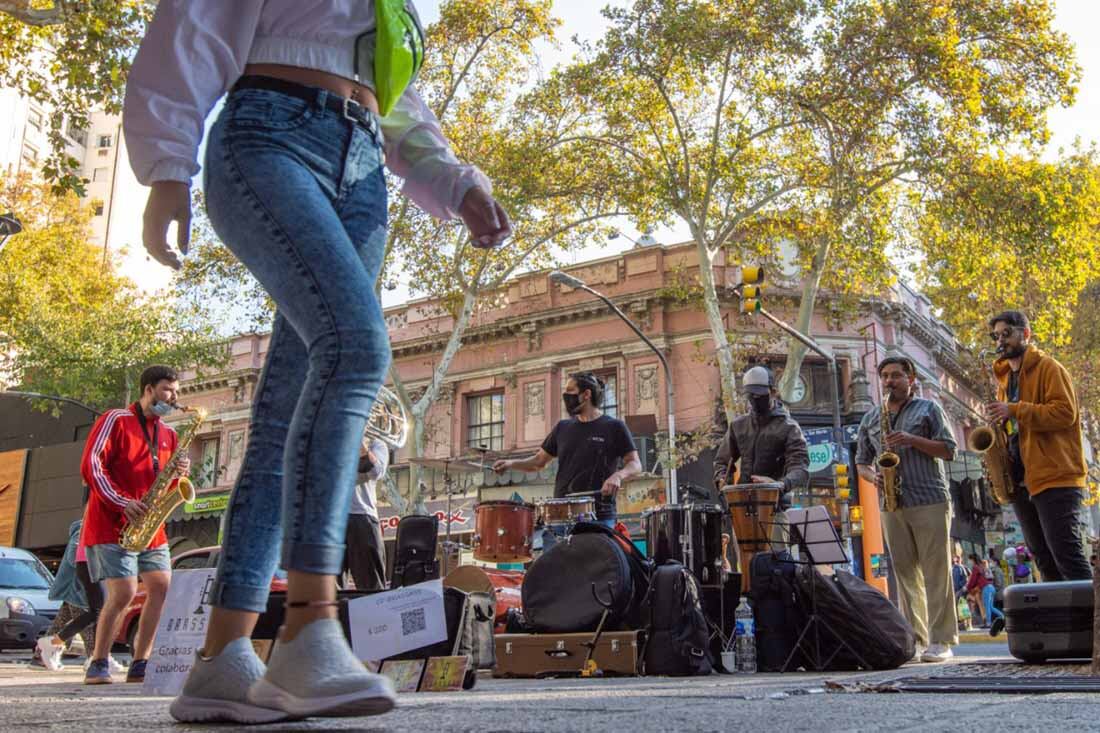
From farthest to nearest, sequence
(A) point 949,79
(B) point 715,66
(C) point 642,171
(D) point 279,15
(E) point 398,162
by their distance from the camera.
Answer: (C) point 642,171
(B) point 715,66
(A) point 949,79
(E) point 398,162
(D) point 279,15

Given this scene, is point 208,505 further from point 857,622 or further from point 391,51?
point 391,51

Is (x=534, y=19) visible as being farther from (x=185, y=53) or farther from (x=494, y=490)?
(x=185, y=53)

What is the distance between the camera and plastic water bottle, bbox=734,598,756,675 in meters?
6.32

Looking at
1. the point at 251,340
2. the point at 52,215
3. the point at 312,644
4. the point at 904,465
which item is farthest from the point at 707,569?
the point at 251,340

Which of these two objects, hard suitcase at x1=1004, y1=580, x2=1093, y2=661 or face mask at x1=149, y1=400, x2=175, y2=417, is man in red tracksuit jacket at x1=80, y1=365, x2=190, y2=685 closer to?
face mask at x1=149, y1=400, x2=175, y2=417

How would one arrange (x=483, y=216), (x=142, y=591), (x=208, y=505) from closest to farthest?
(x=483, y=216) < (x=142, y=591) < (x=208, y=505)

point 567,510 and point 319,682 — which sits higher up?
point 567,510

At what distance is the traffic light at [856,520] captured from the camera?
2025 cm

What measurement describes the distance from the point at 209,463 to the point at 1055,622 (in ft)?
111

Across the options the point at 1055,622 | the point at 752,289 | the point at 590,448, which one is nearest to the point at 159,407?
the point at 590,448

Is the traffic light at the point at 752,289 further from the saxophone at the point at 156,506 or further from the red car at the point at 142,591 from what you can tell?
the saxophone at the point at 156,506

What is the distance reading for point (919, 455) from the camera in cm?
699

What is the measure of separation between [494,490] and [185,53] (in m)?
28.1

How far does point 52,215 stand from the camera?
30594 mm
